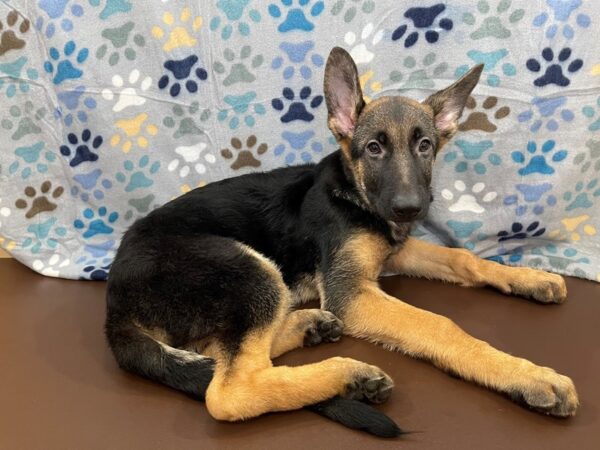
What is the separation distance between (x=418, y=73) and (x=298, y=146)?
848mm

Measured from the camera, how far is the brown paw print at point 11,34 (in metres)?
3.20

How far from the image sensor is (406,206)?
2439 millimetres

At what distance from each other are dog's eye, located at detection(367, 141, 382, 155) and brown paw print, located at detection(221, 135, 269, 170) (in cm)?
92

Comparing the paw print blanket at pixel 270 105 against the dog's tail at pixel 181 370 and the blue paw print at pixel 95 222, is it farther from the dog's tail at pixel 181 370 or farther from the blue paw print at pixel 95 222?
the dog's tail at pixel 181 370

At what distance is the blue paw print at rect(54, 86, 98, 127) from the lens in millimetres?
3320

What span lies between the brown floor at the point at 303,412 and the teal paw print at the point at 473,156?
771 mm

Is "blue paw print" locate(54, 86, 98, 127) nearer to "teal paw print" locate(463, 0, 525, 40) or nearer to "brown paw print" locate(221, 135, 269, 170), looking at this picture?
"brown paw print" locate(221, 135, 269, 170)

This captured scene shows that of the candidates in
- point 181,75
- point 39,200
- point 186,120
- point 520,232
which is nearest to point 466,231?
point 520,232

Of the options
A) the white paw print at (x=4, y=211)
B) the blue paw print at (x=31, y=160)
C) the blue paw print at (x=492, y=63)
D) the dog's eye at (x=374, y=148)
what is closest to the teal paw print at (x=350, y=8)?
the blue paw print at (x=492, y=63)

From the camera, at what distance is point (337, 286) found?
2.71m

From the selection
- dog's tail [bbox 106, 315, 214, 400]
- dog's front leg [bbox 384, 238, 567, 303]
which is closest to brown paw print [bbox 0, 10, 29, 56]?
dog's tail [bbox 106, 315, 214, 400]

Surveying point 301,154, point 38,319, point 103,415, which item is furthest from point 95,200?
point 103,415

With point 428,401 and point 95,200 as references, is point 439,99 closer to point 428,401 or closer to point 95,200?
point 428,401

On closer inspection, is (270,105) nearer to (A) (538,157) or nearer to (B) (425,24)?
(B) (425,24)
